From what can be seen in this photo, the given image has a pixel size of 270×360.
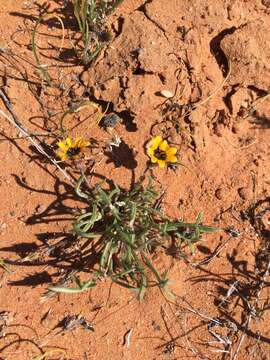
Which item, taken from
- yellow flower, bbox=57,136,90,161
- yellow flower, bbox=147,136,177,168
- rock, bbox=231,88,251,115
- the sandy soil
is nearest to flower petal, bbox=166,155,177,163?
yellow flower, bbox=147,136,177,168

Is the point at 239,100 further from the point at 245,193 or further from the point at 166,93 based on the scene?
the point at 245,193

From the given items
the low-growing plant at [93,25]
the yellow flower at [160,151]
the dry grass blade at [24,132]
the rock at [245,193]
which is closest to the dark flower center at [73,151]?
the dry grass blade at [24,132]

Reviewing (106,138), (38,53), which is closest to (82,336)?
(106,138)

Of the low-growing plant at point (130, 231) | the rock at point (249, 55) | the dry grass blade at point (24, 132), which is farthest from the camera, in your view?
the rock at point (249, 55)

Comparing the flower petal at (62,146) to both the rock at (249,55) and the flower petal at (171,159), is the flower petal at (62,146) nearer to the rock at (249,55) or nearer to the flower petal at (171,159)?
the flower petal at (171,159)

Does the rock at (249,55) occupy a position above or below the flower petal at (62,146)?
above

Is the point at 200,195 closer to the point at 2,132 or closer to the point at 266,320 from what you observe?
the point at 266,320
